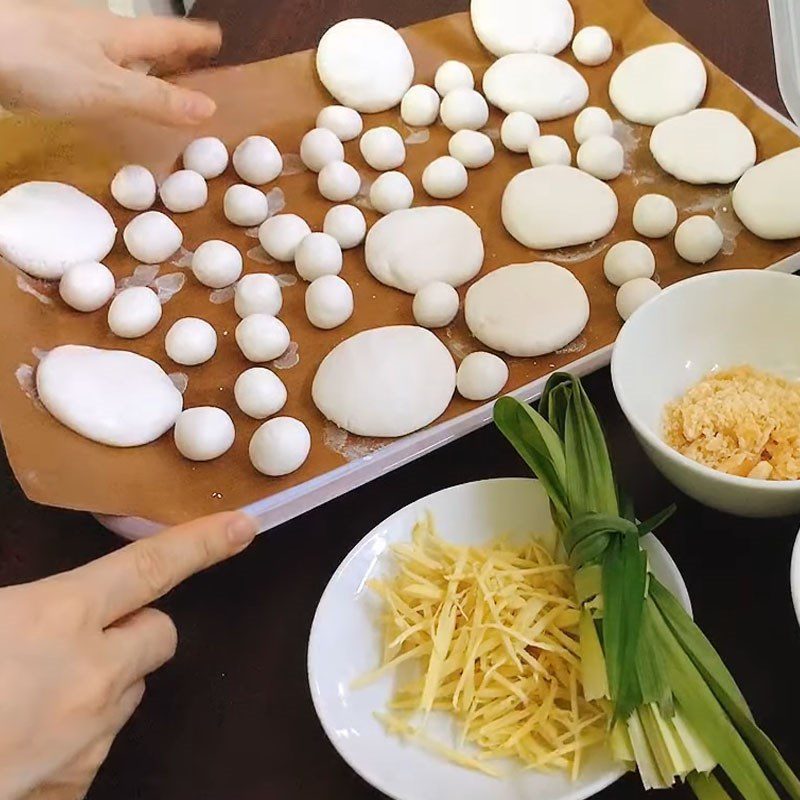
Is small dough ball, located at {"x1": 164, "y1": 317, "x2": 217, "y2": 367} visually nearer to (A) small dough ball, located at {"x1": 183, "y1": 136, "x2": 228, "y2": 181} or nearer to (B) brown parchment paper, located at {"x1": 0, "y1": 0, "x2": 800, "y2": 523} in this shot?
(B) brown parchment paper, located at {"x1": 0, "y1": 0, "x2": 800, "y2": 523}

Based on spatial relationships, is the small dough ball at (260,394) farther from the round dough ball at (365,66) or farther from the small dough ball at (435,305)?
the round dough ball at (365,66)

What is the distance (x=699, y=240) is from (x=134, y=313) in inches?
27.7

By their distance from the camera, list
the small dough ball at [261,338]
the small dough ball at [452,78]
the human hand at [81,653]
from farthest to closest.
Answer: the small dough ball at [452,78]
the small dough ball at [261,338]
the human hand at [81,653]

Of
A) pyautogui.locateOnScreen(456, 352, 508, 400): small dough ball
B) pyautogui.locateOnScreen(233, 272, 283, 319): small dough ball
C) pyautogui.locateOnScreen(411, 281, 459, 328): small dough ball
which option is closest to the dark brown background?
pyautogui.locateOnScreen(456, 352, 508, 400): small dough ball

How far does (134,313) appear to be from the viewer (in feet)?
3.74

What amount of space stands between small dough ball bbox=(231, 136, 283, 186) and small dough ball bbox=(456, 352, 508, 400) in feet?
1.48

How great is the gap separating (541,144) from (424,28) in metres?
0.34

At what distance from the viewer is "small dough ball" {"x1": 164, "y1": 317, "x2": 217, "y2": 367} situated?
3.63 feet

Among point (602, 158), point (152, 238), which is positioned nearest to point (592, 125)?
point (602, 158)

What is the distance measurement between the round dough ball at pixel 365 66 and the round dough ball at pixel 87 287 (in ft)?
1.54

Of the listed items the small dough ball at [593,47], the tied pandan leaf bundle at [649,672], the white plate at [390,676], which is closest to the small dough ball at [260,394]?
the white plate at [390,676]

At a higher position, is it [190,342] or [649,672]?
[649,672]

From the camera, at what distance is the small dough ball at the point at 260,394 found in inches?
41.4

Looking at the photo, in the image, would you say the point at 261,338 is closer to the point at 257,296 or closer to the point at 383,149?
the point at 257,296
